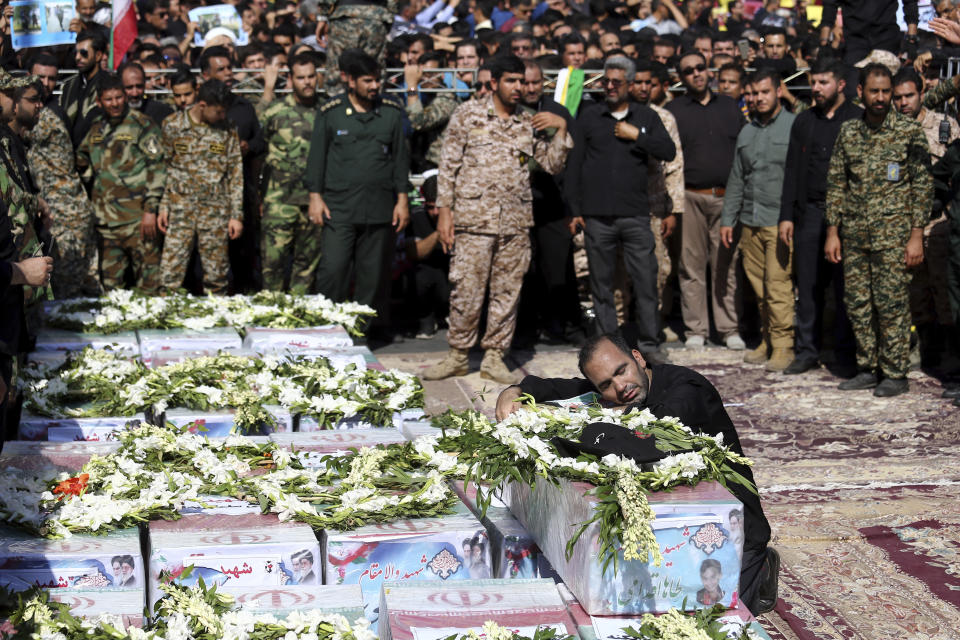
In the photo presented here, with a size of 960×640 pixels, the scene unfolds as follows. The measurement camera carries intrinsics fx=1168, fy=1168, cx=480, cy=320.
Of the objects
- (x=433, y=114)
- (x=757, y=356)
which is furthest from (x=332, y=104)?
(x=757, y=356)

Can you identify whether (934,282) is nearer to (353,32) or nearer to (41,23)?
(353,32)

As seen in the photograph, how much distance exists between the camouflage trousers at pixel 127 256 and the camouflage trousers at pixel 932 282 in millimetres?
6222

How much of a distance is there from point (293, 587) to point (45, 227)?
4999 millimetres

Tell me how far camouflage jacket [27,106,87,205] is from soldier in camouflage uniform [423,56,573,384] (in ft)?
10.8

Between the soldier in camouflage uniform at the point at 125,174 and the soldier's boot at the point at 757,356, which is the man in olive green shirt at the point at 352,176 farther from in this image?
the soldier's boot at the point at 757,356

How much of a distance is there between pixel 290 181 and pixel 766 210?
3.96m

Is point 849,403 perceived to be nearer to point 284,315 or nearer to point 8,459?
point 284,315

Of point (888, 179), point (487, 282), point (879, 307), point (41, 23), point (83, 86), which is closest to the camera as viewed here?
point (888, 179)

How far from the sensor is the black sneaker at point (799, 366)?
9.17 m

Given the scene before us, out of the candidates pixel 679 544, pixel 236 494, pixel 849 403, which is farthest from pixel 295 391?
pixel 849 403

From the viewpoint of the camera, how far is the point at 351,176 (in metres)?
9.30

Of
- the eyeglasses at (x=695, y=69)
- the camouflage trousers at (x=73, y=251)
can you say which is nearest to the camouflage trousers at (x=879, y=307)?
the eyeglasses at (x=695, y=69)

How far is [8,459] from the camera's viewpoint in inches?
188

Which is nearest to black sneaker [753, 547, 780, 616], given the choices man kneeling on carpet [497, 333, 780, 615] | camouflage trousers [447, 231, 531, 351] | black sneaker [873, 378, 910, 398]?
man kneeling on carpet [497, 333, 780, 615]
